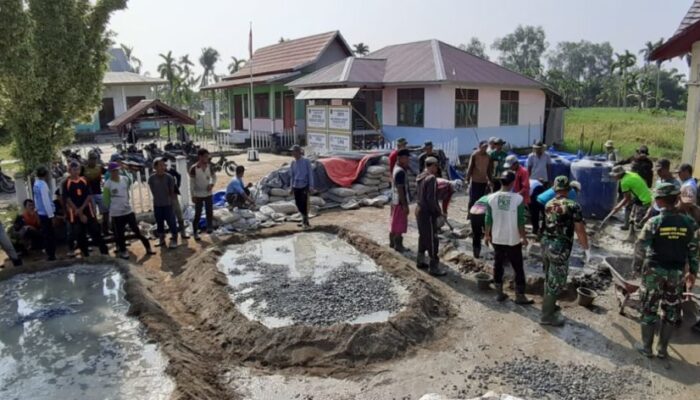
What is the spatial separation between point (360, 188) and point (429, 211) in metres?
5.40

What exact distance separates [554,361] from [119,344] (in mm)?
4550

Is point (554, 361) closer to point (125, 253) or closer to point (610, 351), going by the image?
point (610, 351)

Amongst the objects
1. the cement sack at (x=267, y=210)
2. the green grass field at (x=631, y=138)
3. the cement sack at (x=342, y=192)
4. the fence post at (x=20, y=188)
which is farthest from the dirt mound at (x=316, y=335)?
the green grass field at (x=631, y=138)

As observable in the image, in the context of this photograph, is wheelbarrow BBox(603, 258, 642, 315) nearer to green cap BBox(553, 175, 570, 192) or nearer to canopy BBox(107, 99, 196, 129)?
green cap BBox(553, 175, 570, 192)

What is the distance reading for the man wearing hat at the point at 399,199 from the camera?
8047mm

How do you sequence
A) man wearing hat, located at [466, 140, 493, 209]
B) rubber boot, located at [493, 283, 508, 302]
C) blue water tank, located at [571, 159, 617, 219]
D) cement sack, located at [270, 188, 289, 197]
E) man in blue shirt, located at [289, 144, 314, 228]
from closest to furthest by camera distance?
rubber boot, located at [493, 283, 508, 302] < man wearing hat, located at [466, 140, 493, 209] < man in blue shirt, located at [289, 144, 314, 228] < blue water tank, located at [571, 159, 617, 219] < cement sack, located at [270, 188, 289, 197]

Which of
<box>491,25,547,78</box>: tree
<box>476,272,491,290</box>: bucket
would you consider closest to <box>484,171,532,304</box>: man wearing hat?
<box>476,272,491,290</box>: bucket

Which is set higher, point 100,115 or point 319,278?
point 100,115

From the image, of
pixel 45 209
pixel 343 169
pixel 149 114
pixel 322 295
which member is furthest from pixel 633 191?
pixel 149 114

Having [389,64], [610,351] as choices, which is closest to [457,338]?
[610,351]

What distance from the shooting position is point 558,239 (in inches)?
228

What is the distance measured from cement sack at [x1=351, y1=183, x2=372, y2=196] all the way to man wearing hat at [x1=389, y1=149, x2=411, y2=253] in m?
4.01

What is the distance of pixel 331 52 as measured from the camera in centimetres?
2588

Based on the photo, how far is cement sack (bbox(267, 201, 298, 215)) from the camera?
1122cm
